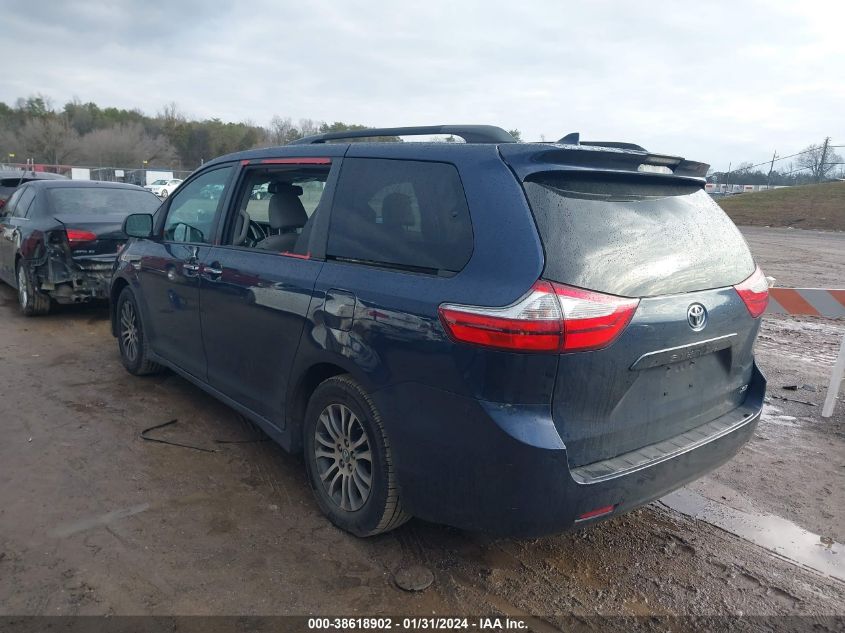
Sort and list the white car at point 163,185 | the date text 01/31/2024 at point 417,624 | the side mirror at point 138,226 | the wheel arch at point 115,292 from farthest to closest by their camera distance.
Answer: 1. the white car at point 163,185
2. the wheel arch at point 115,292
3. the side mirror at point 138,226
4. the date text 01/31/2024 at point 417,624

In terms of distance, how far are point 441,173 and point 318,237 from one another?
84 centimetres

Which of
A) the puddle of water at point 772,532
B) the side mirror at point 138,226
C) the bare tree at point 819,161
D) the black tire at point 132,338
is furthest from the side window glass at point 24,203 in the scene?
the bare tree at point 819,161

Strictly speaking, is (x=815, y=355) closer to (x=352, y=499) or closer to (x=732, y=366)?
(x=732, y=366)

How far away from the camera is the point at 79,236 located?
24.2 ft

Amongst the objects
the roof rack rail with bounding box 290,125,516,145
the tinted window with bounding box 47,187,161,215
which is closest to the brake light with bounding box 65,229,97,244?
the tinted window with bounding box 47,187,161,215

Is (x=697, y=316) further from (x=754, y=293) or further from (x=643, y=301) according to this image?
(x=754, y=293)

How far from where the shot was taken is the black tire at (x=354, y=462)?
292 centimetres

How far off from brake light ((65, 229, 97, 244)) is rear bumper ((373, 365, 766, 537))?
5.93 metres

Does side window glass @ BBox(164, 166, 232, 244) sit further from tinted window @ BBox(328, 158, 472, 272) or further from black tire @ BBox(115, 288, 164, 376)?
tinted window @ BBox(328, 158, 472, 272)

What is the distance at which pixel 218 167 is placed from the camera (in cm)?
444

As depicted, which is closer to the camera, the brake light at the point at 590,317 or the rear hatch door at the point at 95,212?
the brake light at the point at 590,317

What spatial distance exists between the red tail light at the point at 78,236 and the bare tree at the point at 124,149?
7242 cm

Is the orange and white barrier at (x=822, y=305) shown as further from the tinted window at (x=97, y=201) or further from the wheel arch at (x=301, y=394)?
the tinted window at (x=97, y=201)

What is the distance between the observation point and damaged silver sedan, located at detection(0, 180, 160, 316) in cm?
739
